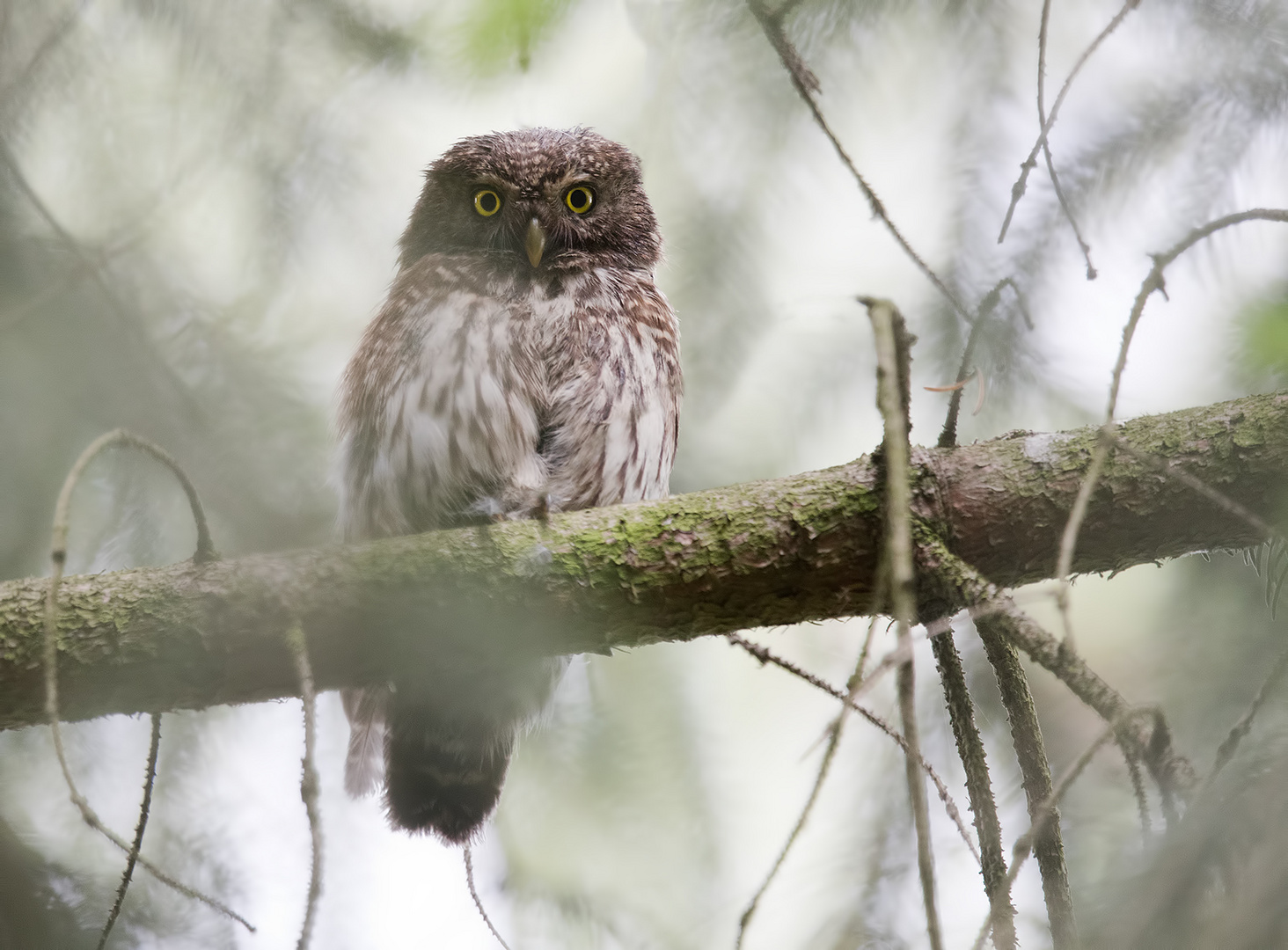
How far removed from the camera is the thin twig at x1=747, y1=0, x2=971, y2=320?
1.42m

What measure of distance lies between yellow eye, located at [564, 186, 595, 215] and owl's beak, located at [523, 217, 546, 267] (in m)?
0.18

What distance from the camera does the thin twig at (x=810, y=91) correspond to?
4.65 ft

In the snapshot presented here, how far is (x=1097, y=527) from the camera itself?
1.80m

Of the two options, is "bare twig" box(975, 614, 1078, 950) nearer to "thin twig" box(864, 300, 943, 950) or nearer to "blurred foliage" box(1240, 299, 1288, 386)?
"thin twig" box(864, 300, 943, 950)

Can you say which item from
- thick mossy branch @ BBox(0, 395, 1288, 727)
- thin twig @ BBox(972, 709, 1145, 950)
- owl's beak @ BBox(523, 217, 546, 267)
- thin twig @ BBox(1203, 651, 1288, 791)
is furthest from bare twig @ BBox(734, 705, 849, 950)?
owl's beak @ BBox(523, 217, 546, 267)

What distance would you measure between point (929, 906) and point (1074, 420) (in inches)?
54.3

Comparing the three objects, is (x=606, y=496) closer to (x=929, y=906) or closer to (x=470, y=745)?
(x=470, y=745)

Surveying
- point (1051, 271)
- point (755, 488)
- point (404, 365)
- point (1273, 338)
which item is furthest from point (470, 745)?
point (1273, 338)

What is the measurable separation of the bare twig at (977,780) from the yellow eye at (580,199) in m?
1.81

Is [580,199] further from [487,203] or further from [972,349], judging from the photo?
[972,349]

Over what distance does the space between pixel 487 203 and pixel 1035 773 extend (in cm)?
214

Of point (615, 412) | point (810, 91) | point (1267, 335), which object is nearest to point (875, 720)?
point (1267, 335)

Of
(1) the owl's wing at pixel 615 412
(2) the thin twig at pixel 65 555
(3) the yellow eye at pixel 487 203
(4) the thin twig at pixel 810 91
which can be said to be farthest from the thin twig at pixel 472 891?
(3) the yellow eye at pixel 487 203

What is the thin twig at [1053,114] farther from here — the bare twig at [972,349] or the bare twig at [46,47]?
the bare twig at [46,47]
